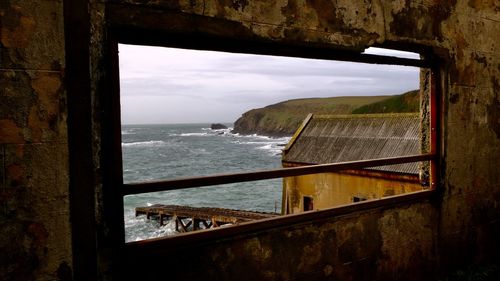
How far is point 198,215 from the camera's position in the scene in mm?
22938

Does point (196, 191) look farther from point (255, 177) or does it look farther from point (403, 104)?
point (255, 177)

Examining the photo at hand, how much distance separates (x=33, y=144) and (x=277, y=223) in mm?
1521

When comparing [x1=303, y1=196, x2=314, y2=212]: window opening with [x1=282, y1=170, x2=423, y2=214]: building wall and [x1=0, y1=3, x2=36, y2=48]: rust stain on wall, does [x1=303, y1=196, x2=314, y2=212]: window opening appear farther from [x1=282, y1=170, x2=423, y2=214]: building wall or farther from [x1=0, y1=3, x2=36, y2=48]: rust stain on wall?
[x1=0, y1=3, x2=36, y2=48]: rust stain on wall

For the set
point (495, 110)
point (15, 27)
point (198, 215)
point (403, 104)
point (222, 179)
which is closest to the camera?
point (15, 27)

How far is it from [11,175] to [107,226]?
0.51m

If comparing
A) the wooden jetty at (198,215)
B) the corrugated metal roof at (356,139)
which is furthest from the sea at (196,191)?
the corrugated metal roof at (356,139)

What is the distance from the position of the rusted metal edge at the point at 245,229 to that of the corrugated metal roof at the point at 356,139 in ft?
33.3

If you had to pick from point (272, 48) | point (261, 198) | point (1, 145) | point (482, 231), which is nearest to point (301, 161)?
point (482, 231)

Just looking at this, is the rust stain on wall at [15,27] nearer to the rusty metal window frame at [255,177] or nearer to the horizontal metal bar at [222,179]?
the rusty metal window frame at [255,177]

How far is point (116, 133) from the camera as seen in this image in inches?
77.0

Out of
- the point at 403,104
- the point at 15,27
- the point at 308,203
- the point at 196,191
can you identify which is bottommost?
the point at 196,191

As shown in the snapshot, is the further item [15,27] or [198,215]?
[198,215]

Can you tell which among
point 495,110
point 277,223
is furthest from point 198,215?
point 277,223

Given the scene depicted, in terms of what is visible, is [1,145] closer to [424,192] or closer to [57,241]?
[57,241]
